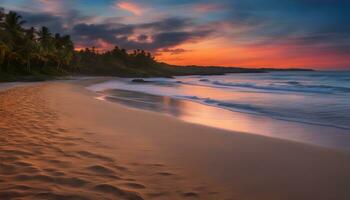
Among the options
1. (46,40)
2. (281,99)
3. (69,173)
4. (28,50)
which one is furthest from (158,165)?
(46,40)

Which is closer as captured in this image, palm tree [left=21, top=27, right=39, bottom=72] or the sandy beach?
the sandy beach

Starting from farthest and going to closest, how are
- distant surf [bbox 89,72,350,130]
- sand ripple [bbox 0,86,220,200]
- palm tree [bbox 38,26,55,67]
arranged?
palm tree [bbox 38,26,55,67] < distant surf [bbox 89,72,350,130] < sand ripple [bbox 0,86,220,200]

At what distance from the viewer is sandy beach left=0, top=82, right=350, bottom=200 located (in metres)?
3.75

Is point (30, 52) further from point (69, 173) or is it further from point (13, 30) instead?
point (69, 173)

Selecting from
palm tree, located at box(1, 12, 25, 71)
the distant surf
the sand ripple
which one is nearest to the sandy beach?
the sand ripple

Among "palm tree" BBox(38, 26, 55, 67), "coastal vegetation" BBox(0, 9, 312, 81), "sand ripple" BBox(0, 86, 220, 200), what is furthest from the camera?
"palm tree" BBox(38, 26, 55, 67)

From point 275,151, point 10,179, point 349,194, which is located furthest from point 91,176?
point 275,151

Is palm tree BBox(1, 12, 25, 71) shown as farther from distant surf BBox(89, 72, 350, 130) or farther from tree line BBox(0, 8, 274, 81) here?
distant surf BBox(89, 72, 350, 130)

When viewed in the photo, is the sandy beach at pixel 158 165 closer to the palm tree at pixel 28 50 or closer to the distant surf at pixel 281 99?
the distant surf at pixel 281 99

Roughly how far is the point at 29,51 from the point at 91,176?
47002 mm

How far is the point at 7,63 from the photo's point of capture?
43.7m

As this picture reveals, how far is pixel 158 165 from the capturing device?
16.1 ft

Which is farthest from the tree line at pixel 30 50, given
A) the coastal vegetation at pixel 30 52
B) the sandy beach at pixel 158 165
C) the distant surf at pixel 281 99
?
the sandy beach at pixel 158 165

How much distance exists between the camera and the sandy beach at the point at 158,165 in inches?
147
